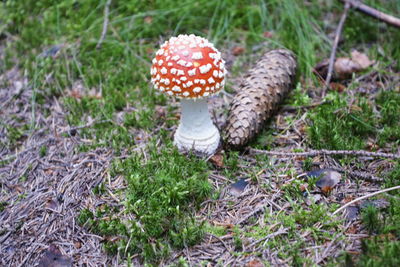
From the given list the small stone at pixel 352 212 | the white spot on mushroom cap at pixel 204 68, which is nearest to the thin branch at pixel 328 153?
the small stone at pixel 352 212

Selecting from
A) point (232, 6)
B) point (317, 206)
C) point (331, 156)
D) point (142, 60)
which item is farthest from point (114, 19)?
point (317, 206)

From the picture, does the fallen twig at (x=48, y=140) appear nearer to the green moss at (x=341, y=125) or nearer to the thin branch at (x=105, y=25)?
the thin branch at (x=105, y=25)

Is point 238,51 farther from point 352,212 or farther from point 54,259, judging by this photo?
point 54,259

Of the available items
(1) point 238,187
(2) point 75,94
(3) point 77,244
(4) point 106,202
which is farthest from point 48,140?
(1) point 238,187

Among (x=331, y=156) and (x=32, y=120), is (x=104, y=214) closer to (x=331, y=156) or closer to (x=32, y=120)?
(x=32, y=120)

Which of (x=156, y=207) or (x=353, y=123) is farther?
(x=353, y=123)

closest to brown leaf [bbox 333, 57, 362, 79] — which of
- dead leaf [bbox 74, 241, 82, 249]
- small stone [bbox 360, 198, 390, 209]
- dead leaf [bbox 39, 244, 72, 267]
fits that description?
small stone [bbox 360, 198, 390, 209]
